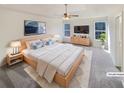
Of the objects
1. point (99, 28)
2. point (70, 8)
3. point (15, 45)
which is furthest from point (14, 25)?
point (99, 28)

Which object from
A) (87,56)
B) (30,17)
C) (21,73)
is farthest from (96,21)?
(21,73)

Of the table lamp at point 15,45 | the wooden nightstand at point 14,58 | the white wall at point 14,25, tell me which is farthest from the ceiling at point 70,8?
the wooden nightstand at point 14,58

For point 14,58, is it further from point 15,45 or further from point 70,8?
point 70,8

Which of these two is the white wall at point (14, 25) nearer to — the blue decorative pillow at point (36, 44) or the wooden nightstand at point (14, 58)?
the wooden nightstand at point (14, 58)

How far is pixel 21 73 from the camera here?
204 cm

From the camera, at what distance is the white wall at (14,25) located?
2.16 meters

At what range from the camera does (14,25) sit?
8.38 ft

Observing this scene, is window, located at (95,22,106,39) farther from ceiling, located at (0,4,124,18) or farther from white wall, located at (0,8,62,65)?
white wall, located at (0,8,62,65)

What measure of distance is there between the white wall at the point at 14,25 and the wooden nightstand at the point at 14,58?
0.18 meters

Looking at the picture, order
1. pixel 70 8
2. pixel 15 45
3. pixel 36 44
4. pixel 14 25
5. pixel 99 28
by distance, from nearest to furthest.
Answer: pixel 99 28 → pixel 70 8 → pixel 14 25 → pixel 15 45 → pixel 36 44

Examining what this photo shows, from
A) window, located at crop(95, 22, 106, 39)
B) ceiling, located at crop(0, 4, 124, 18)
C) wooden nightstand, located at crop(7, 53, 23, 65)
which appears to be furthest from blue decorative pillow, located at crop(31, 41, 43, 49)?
window, located at crop(95, 22, 106, 39)

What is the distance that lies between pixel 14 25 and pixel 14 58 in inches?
34.4

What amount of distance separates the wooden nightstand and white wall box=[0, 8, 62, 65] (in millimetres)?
180
